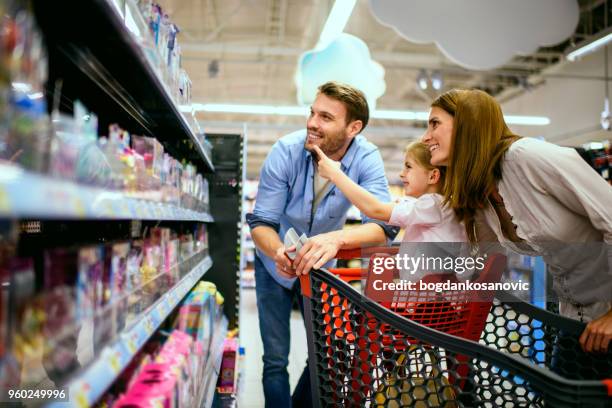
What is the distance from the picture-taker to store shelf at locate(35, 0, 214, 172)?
96 centimetres

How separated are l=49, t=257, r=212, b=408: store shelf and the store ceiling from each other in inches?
246

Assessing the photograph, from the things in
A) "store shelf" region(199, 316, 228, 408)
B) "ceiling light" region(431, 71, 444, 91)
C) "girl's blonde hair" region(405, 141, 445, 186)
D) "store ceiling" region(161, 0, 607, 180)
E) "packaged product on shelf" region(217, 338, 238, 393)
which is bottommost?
"packaged product on shelf" region(217, 338, 238, 393)

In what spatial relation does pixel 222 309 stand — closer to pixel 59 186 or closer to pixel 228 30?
pixel 59 186

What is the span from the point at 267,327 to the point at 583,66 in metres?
10.7

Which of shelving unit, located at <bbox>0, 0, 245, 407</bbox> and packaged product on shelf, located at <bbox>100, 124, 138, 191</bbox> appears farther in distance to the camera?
packaged product on shelf, located at <bbox>100, 124, 138, 191</bbox>

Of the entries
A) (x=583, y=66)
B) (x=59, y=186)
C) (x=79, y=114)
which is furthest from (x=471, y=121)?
(x=583, y=66)

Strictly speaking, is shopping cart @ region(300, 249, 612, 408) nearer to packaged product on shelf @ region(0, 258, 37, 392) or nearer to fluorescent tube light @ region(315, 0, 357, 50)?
packaged product on shelf @ region(0, 258, 37, 392)

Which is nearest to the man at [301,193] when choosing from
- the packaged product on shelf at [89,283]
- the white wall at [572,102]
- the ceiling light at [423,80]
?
the packaged product on shelf at [89,283]

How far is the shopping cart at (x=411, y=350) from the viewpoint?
1146mm

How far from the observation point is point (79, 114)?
106 cm

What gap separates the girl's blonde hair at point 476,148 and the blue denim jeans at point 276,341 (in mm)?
977

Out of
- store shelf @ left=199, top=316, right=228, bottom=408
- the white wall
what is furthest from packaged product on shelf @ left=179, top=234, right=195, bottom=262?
the white wall

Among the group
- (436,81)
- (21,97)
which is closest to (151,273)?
(21,97)

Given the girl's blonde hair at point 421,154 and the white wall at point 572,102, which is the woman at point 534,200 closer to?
the girl's blonde hair at point 421,154
